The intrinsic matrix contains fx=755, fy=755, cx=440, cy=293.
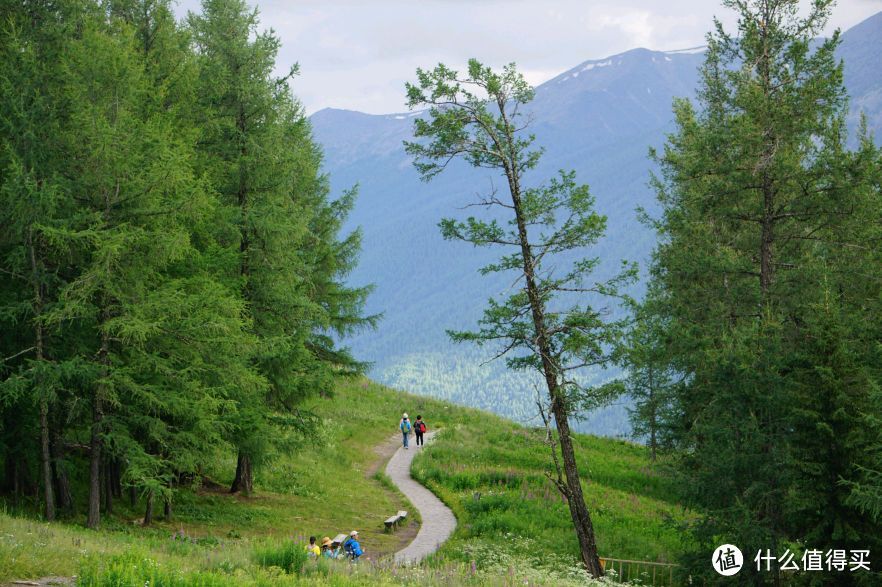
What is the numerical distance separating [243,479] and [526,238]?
12449mm

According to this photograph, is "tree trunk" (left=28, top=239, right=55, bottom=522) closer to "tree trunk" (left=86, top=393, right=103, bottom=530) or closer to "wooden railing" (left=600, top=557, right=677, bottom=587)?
"tree trunk" (left=86, top=393, right=103, bottom=530)

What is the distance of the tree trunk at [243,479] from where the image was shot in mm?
23141

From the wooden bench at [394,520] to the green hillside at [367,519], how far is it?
30 cm

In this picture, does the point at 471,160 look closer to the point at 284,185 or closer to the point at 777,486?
the point at 284,185

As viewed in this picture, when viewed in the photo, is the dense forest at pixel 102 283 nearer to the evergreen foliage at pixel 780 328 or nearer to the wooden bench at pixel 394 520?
the wooden bench at pixel 394 520

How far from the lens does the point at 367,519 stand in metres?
23.6

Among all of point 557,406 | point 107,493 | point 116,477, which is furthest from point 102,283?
point 557,406

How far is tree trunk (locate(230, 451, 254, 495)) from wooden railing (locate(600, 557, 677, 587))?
428 inches

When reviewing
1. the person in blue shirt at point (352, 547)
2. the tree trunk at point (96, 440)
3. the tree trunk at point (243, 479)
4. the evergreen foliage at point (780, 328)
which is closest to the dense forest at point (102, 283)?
the tree trunk at point (96, 440)

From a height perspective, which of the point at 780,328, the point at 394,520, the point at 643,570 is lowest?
the point at 643,570

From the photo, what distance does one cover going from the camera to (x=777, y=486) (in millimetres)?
14922

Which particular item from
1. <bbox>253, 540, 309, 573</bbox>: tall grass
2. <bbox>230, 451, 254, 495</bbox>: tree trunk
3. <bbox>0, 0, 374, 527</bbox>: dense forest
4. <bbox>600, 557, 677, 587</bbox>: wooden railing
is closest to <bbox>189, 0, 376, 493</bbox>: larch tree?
<bbox>230, 451, 254, 495</bbox>: tree trunk

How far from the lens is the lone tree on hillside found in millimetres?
16656

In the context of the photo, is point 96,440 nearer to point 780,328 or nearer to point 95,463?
point 95,463
